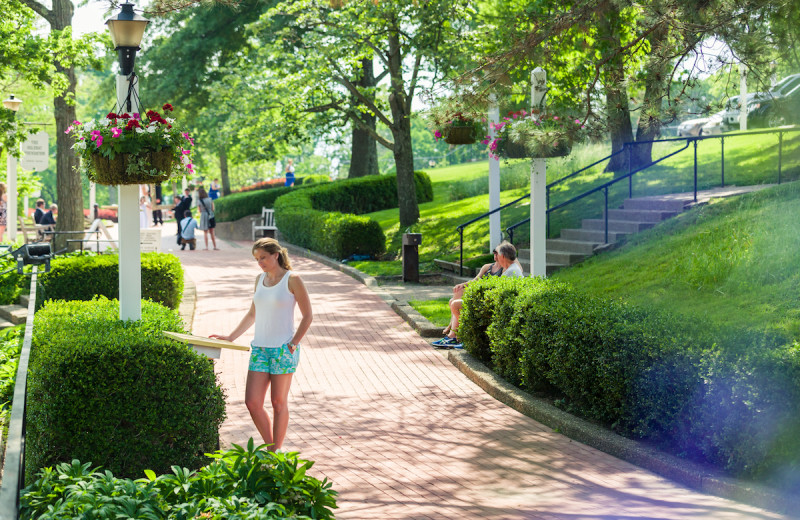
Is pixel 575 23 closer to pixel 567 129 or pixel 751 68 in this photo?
pixel 567 129

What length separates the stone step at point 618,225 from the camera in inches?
587

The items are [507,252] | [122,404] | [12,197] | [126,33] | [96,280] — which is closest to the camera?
[122,404]

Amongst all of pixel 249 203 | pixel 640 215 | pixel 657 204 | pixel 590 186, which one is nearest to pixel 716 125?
pixel 590 186

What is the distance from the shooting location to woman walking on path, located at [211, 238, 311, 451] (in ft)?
20.7

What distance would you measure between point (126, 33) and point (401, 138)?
16.6 meters

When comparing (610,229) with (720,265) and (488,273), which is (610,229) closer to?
(720,265)

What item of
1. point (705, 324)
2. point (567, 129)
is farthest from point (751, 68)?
point (705, 324)

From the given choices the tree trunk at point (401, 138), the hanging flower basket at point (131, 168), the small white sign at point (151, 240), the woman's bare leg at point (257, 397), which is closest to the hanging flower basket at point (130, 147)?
the hanging flower basket at point (131, 168)

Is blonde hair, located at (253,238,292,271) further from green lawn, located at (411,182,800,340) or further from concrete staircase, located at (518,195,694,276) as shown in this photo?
concrete staircase, located at (518,195,694,276)

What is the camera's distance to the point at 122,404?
5836 mm

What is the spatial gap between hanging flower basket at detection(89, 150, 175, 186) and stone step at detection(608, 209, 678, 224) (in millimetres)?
10303

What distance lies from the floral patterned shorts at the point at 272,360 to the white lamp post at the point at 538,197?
4.49 meters

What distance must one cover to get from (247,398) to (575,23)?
18.1ft

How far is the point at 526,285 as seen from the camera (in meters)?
9.18
